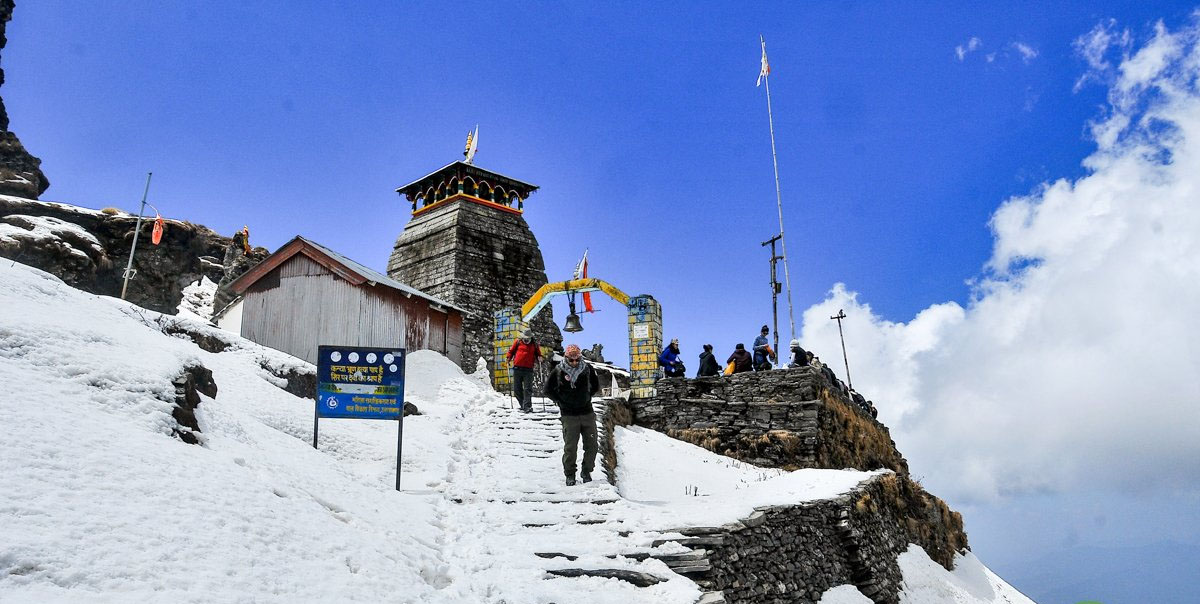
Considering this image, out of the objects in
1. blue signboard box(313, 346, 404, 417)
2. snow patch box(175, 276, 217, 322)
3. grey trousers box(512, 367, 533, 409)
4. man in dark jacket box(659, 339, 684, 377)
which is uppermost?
snow patch box(175, 276, 217, 322)

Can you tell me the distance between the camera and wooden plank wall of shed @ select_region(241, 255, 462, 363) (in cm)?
2319

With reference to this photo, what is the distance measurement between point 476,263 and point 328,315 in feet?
29.3

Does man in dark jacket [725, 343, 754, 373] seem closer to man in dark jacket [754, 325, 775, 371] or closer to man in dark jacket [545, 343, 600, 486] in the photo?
man in dark jacket [754, 325, 775, 371]

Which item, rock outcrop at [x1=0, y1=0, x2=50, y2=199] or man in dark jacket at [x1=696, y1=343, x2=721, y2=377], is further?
rock outcrop at [x1=0, y1=0, x2=50, y2=199]

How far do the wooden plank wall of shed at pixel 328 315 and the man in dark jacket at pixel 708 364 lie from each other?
8.89 metres

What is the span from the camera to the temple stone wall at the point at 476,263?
3052 centimetres

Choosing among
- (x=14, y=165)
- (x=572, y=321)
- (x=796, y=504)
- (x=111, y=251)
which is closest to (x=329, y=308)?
(x=572, y=321)

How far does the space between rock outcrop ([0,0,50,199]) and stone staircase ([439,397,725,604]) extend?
42.9 m

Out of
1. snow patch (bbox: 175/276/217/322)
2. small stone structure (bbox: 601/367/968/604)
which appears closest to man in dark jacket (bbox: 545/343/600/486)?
small stone structure (bbox: 601/367/968/604)

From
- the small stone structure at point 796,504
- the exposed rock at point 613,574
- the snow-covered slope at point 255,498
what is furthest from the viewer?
the small stone structure at point 796,504

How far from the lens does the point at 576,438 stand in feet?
37.3

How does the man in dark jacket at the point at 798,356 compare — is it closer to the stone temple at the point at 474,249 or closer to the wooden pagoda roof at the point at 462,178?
the stone temple at the point at 474,249

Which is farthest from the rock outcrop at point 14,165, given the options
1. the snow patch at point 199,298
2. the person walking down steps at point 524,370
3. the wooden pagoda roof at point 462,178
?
the person walking down steps at point 524,370

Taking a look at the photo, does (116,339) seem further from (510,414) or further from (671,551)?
(510,414)
